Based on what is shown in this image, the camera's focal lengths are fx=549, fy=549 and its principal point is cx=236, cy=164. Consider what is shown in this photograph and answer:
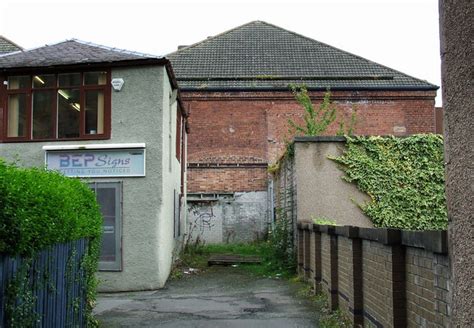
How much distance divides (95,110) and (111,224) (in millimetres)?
2901

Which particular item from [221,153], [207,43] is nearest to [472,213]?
[221,153]

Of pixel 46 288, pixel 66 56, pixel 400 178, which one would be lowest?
pixel 46 288

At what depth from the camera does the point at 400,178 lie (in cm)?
1460

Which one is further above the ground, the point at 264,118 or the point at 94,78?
the point at 264,118

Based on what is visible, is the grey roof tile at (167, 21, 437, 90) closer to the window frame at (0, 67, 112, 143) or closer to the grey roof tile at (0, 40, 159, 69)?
the grey roof tile at (0, 40, 159, 69)

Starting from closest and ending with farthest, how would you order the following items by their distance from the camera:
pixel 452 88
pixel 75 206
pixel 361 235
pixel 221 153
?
pixel 452 88 < pixel 75 206 < pixel 361 235 < pixel 221 153

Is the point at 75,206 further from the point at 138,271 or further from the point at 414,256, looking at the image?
the point at 138,271

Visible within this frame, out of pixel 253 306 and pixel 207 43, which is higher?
pixel 207 43

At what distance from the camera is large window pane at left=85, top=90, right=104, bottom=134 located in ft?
45.2

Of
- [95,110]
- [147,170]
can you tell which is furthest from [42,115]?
[147,170]

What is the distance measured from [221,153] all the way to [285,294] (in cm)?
1414

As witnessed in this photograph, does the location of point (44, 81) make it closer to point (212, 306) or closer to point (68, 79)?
point (68, 79)

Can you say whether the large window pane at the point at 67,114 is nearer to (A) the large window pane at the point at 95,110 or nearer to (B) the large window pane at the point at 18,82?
(A) the large window pane at the point at 95,110

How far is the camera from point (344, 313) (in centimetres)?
845
